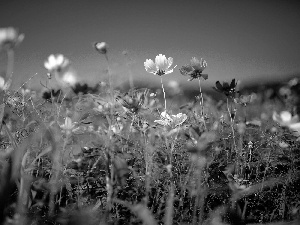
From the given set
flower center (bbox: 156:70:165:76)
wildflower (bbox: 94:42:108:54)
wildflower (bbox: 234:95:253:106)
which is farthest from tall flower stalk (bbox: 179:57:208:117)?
wildflower (bbox: 94:42:108:54)

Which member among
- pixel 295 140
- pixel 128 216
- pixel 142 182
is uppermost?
pixel 295 140

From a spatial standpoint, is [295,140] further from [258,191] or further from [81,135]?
[81,135]

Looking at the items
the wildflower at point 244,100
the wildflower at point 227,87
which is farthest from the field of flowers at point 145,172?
the wildflower at point 244,100

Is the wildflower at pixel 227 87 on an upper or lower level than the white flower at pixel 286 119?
upper

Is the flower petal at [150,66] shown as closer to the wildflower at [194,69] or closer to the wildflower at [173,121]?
the wildflower at [194,69]

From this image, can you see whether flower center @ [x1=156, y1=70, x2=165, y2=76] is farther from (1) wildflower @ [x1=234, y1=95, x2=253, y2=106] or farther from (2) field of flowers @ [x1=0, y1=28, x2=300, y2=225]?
(1) wildflower @ [x1=234, y1=95, x2=253, y2=106]

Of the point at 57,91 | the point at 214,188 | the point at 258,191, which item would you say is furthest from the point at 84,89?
the point at 258,191
